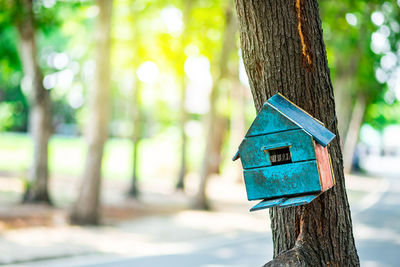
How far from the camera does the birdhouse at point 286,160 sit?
254cm

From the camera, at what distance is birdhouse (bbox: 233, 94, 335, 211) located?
254 cm

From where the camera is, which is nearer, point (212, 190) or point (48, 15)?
point (48, 15)

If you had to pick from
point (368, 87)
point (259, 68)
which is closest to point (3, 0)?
point (259, 68)

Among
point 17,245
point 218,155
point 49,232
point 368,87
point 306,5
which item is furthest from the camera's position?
point 368,87

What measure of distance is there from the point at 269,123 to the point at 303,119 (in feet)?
0.63

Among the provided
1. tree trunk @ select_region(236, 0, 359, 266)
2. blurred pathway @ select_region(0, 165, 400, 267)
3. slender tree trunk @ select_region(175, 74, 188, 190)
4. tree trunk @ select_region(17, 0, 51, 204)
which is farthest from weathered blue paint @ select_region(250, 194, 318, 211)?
slender tree trunk @ select_region(175, 74, 188, 190)

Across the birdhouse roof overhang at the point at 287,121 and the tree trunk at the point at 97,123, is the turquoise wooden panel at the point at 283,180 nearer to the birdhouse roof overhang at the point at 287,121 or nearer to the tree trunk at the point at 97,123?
the birdhouse roof overhang at the point at 287,121

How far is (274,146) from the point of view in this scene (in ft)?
8.66

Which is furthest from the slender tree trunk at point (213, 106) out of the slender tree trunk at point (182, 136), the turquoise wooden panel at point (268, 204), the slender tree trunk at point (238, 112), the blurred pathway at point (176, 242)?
the turquoise wooden panel at point (268, 204)

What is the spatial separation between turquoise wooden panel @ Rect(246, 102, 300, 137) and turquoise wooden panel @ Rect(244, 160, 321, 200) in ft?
0.67

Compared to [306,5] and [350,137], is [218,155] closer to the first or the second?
[350,137]

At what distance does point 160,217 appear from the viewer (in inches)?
537

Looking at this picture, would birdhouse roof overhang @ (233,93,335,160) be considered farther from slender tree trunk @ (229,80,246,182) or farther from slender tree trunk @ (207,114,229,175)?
slender tree trunk @ (207,114,229,175)

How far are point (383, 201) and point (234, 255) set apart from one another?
11.8 meters
